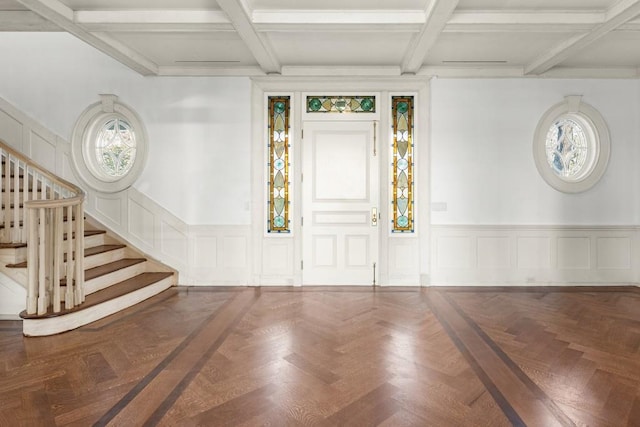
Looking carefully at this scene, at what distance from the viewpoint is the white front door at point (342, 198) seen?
474cm

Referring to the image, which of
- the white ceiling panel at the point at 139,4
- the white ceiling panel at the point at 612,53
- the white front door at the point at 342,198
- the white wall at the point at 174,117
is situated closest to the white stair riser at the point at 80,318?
the white wall at the point at 174,117

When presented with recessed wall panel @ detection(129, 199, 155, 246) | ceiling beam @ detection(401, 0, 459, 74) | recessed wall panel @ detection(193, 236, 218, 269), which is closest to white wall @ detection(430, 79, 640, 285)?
ceiling beam @ detection(401, 0, 459, 74)

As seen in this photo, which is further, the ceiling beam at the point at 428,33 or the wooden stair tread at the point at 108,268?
the wooden stair tread at the point at 108,268

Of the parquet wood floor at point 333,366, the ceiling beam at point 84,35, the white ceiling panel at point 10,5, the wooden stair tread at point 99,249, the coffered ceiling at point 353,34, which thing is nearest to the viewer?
the parquet wood floor at point 333,366

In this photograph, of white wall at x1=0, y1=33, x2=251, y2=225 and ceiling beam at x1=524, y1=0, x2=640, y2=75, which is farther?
white wall at x1=0, y1=33, x2=251, y2=225

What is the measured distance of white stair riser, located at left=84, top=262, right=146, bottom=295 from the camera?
3707mm

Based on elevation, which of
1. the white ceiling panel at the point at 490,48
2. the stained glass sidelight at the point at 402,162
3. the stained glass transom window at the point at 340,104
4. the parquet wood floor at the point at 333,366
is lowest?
the parquet wood floor at the point at 333,366

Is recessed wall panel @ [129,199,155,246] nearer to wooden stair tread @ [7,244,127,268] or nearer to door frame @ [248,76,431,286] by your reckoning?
wooden stair tread @ [7,244,127,268]

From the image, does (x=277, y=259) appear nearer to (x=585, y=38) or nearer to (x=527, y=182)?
(x=527, y=182)

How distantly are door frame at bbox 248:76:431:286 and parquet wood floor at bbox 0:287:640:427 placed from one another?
88cm

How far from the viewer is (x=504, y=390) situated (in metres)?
2.20

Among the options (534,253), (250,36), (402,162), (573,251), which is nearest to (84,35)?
(250,36)

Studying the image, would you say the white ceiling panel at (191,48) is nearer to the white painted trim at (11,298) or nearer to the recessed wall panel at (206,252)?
the recessed wall panel at (206,252)

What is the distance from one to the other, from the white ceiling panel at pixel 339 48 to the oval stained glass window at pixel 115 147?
2507mm
